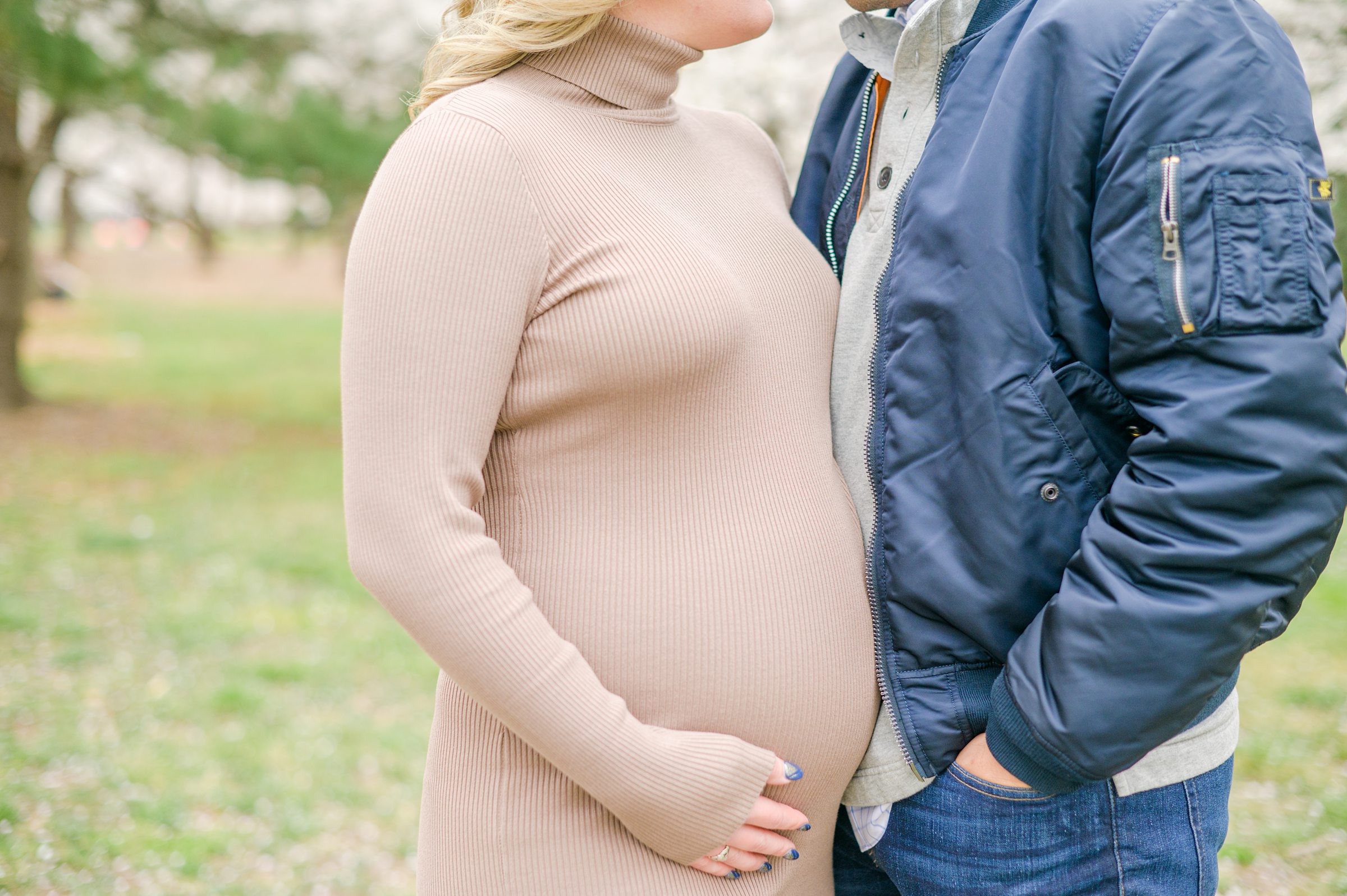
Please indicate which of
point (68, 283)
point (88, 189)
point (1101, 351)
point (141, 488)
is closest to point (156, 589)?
point (141, 488)

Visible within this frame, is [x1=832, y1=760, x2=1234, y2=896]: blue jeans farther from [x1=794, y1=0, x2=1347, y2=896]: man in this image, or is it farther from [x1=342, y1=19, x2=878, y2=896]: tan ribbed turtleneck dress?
[x1=342, y1=19, x2=878, y2=896]: tan ribbed turtleneck dress

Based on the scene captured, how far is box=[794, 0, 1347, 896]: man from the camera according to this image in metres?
1.15

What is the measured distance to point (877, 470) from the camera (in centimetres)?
144

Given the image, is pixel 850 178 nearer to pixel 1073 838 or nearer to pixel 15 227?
pixel 1073 838

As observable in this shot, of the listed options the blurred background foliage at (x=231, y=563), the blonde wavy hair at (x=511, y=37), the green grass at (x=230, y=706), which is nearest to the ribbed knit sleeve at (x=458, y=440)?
the blonde wavy hair at (x=511, y=37)

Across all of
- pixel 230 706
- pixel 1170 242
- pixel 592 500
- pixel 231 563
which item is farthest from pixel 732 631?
pixel 231 563

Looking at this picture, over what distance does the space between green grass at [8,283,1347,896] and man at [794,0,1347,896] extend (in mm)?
2327

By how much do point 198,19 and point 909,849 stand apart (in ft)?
29.7

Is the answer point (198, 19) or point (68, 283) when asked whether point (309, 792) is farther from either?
point (68, 283)

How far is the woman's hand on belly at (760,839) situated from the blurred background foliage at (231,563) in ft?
4.59

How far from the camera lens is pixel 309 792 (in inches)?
151

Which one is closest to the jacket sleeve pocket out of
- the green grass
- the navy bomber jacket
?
the navy bomber jacket

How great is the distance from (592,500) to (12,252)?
1044 cm

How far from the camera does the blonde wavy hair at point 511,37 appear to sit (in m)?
1.43
